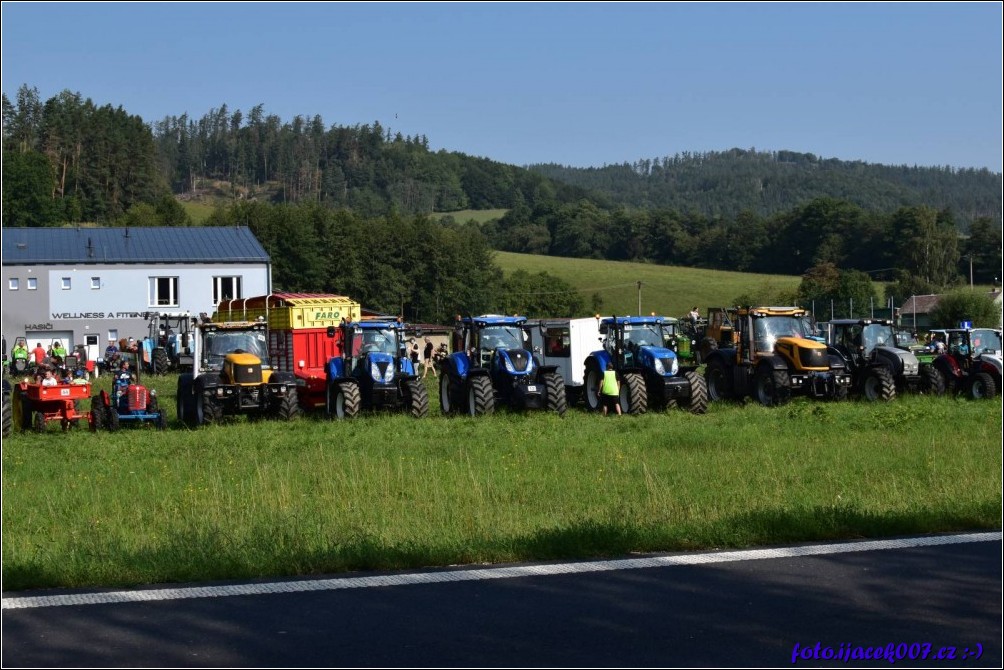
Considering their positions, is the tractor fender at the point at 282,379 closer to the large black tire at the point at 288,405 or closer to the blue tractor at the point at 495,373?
the large black tire at the point at 288,405

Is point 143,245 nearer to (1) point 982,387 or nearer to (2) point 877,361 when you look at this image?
(2) point 877,361

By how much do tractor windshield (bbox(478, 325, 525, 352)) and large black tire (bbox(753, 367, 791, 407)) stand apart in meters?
5.05

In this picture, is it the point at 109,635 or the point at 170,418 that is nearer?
the point at 109,635

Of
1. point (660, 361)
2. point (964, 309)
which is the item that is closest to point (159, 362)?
point (660, 361)

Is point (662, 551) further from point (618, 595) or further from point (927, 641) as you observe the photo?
point (927, 641)

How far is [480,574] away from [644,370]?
52.5 feet

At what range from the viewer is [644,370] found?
76.3ft

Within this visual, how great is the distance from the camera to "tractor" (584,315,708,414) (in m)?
22.6

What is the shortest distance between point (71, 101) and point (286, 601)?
95382mm

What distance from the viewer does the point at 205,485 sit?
12117 mm

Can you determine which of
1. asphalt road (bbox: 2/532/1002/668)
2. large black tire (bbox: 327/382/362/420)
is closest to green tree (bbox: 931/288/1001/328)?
large black tire (bbox: 327/382/362/420)

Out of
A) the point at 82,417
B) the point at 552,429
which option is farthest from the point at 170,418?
the point at 552,429

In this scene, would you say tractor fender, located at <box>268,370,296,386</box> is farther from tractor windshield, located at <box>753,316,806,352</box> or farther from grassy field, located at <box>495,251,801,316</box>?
grassy field, located at <box>495,251,801,316</box>

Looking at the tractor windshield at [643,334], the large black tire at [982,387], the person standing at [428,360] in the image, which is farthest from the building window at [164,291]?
the large black tire at [982,387]
